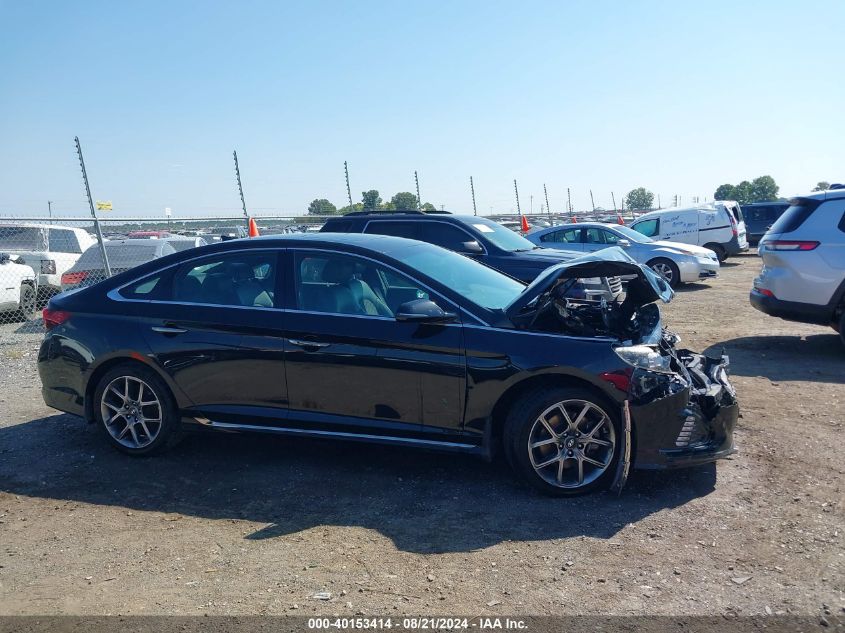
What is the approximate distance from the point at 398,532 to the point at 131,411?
244 centimetres

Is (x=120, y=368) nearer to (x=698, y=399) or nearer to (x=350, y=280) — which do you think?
(x=350, y=280)

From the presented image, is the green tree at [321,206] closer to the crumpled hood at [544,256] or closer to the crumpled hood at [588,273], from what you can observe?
the crumpled hood at [544,256]

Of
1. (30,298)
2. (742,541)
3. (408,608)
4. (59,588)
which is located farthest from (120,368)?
(30,298)

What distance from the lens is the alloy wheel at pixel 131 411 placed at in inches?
209

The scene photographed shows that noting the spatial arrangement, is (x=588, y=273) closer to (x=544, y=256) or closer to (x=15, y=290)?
(x=544, y=256)

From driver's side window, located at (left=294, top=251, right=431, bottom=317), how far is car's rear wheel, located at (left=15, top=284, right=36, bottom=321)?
942 centimetres

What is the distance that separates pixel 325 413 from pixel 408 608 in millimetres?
1825

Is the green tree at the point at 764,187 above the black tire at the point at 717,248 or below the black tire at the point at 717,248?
above

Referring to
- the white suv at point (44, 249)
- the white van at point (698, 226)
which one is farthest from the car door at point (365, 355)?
the white van at point (698, 226)

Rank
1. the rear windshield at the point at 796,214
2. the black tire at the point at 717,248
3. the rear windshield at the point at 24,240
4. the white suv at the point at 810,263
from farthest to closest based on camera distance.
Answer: the black tire at the point at 717,248 → the rear windshield at the point at 24,240 → the rear windshield at the point at 796,214 → the white suv at the point at 810,263

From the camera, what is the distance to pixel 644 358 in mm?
4461

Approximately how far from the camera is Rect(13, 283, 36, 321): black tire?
1242cm

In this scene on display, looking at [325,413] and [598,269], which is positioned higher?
[598,269]

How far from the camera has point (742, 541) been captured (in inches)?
153
